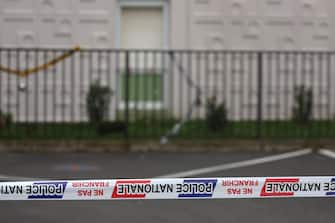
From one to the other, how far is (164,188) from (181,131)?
7.07 m

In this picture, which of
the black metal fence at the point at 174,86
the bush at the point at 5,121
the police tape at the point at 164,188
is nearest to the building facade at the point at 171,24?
the black metal fence at the point at 174,86

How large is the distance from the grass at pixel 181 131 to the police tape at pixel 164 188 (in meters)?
6.47

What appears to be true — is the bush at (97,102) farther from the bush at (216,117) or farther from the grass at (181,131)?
the bush at (216,117)

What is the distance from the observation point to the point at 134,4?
14.9m

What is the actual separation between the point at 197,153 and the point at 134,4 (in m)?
4.37

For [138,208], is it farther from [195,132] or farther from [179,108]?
[179,108]

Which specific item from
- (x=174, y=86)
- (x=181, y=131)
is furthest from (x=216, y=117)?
(x=174, y=86)

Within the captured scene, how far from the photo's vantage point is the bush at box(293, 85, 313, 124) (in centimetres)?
1347

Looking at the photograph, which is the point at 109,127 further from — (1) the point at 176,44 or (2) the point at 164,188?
(2) the point at 164,188

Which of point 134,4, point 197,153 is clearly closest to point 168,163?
point 197,153

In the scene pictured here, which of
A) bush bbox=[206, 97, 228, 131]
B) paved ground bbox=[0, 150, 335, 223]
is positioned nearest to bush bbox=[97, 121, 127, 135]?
bush bbox=[206, 97, 228, 131]

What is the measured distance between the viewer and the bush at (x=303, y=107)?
1347cm

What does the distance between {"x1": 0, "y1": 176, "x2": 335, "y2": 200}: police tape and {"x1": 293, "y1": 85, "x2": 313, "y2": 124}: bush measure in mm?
7877

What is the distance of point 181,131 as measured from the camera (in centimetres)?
1259
